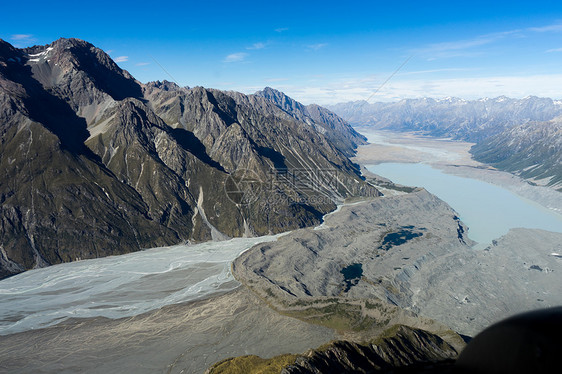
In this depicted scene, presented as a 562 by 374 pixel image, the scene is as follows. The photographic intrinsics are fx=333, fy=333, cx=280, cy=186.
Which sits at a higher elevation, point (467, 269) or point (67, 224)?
point (67, 224)

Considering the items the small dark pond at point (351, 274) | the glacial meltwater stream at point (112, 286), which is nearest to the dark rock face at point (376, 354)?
the small dark pond at point (351, 274)

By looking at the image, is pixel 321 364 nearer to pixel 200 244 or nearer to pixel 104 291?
pixel 104 291

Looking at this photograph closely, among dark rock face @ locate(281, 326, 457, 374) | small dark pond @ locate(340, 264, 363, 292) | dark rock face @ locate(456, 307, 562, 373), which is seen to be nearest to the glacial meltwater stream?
small dark pond @ locate(340, 264, 363, 292)

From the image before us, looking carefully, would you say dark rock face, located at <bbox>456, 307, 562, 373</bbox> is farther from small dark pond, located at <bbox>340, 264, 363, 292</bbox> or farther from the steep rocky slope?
small dark pond, located at <bbox>340, 264, 363, 292</bbox>

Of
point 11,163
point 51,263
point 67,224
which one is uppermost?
point 11,163

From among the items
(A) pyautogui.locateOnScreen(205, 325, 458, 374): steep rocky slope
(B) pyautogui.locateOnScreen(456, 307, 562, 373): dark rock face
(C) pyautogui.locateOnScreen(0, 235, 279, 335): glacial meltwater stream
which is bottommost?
(C) pyautogui.locateOnScreen(0, 235, 279, 335): glacial meltwater stream

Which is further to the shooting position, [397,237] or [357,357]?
[397,237]

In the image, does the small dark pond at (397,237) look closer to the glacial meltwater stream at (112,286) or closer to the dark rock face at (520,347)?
the glacial meltwater stream at (112,286)

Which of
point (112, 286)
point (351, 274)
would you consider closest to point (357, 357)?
point (351, 274)

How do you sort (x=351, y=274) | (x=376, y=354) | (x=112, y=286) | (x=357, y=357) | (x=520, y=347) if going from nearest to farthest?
(x=520, y=347) → (x=357, y=357) → (x=376, y=354) → (x=112, y=286) → (x=351, y=274)

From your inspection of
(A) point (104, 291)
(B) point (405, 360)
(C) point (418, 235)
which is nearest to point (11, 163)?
(A) point (104, 291)

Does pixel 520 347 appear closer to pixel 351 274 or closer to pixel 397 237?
pixel 351 274
